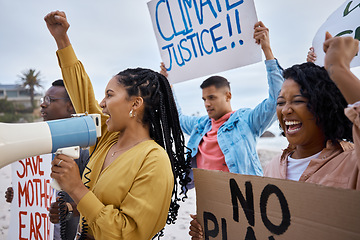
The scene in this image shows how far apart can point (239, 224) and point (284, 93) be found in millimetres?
683

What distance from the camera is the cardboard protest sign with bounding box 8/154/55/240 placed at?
2.21 metres

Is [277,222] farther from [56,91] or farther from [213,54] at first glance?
[56,91]

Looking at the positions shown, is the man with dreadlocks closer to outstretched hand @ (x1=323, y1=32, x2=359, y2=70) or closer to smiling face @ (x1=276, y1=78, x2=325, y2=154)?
smiling face @ (x1=276, y1=78, x2=325, y2=154)

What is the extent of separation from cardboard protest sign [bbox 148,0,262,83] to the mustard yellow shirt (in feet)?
4.26

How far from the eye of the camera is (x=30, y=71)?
38031 millimetres

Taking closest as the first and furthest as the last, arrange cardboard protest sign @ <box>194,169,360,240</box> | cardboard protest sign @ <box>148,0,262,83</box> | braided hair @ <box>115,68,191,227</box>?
cardboard protest sign @ <box>194,169,360,240</box>, braided hair @ <box>115,68,191,227</box>, cardboard protest sign @ <box>148,0,262,83</box>

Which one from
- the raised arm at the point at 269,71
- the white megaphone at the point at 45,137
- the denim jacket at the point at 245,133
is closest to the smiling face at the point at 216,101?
the denim jacket at the point at 245,133

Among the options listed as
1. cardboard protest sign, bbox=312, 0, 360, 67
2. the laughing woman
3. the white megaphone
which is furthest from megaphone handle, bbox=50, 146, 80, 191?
cardboard protest sign, bbox=312, 0, 360, 67

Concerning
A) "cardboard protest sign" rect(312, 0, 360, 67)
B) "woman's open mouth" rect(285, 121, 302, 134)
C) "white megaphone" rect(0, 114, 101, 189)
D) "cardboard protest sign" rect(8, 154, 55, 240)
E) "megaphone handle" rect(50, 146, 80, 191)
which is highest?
"cardboard protest sign" rect(312, 0, 360, 67)

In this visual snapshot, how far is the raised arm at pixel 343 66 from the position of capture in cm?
100

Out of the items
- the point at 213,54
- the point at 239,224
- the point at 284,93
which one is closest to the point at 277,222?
the point at 239,224

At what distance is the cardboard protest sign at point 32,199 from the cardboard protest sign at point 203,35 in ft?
4.50

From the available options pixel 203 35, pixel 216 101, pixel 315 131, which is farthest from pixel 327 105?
pixel 216 101

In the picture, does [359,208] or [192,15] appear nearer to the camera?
[359,208]
